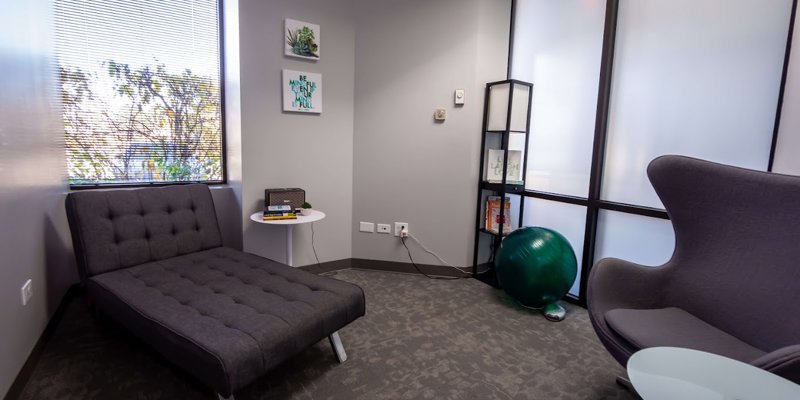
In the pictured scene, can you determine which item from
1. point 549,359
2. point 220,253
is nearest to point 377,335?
point 549,359

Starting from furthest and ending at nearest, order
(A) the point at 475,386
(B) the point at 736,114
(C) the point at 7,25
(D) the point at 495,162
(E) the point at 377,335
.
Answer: (D) the point at 495,162
(E) the point at 377,335
(B) the point at 736,114
(A) the point at 475,386
(C) the point at 7,25

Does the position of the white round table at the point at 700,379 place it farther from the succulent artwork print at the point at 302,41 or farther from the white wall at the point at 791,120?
the succulent artwork print at the point at 302,41

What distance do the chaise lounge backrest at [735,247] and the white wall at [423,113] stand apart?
1574mm

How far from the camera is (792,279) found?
1.49 metres

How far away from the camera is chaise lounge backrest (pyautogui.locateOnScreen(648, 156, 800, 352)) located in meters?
1.50

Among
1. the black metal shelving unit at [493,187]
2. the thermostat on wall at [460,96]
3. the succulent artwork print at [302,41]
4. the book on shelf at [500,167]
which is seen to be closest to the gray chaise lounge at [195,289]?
the succulent artwork print at [302,41]

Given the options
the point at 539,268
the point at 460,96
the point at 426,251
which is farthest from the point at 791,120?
the point at 426,251

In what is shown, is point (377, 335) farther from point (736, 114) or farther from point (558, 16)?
point (558, 16)

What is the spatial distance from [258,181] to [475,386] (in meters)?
2.11

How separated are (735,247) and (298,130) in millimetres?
2788

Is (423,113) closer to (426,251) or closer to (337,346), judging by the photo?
(426,251)

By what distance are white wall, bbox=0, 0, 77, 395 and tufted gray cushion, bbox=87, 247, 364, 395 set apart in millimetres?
308

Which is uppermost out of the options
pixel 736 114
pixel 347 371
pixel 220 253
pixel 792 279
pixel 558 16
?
pixel 558 16

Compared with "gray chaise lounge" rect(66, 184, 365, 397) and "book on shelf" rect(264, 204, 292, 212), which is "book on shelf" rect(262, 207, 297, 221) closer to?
"book on shelf" rect(264, 204, 292, 212)
